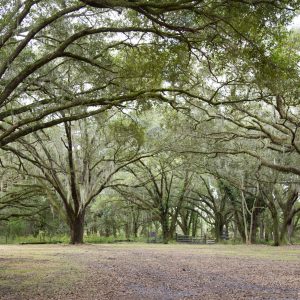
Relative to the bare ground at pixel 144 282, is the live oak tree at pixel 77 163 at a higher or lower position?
higher

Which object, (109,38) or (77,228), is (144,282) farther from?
(77,228)

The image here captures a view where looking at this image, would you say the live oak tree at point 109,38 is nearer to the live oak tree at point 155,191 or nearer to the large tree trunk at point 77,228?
the large tree trunk at point 77,228

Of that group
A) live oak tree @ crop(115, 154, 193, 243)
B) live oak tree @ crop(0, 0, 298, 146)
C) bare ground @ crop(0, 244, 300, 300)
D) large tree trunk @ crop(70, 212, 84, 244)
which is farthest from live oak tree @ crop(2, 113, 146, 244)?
bare ground @ crop(0, 244, 300, 300)

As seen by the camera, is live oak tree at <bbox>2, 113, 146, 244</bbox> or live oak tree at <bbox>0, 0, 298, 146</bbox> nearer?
live oak tree at <bbox>0, 0, 298, 146</bbox>

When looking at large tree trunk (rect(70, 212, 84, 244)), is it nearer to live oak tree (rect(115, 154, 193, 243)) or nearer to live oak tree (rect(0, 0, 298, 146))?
live oak tree (rect(115, 154, 193, 243))

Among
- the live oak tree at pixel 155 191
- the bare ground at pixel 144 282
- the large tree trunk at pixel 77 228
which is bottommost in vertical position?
the bare ground at pixel 144 282

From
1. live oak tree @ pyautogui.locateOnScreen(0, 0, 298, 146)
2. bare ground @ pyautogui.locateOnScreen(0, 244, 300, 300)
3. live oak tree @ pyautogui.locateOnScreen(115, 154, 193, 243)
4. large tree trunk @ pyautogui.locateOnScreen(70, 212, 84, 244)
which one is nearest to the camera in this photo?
bare ground @ pyautogui.locateOnScreen(0, 244, 300, 300)

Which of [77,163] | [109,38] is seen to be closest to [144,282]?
[109,38]

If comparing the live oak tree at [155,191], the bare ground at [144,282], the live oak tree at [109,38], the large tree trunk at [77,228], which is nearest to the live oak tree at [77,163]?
the large tree trunk at [77,228]

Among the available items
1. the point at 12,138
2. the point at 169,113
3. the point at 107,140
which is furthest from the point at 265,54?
the point at 107,140

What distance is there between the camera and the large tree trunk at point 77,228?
21.8 metres

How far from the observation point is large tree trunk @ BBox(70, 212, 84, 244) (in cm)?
2181

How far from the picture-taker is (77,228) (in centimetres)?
2206

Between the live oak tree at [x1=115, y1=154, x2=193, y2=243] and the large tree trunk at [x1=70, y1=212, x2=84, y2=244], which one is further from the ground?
the live oak tree at [x1=115, y1=154, x2=193, y2=243]
